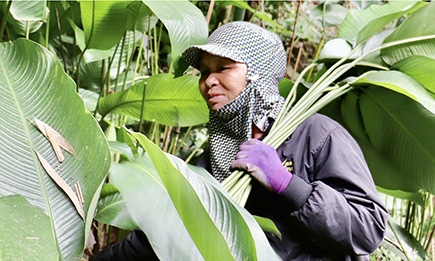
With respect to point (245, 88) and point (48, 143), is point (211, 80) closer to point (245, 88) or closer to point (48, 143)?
point (245, 88)

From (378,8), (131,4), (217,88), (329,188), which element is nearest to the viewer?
(329,188)

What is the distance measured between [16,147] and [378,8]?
1.24 metres

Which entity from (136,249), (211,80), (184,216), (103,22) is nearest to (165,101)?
(103,22)

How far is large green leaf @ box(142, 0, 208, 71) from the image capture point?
1193 millimetres

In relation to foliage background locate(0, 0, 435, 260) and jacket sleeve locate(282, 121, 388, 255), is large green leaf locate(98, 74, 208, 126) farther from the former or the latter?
jacket sleeve locate(282, 121, 388, 255)

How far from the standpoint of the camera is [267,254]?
729mm

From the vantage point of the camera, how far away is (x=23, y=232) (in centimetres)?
59

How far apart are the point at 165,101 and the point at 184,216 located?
0.84 meters

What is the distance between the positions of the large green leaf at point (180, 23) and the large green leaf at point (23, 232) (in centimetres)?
62

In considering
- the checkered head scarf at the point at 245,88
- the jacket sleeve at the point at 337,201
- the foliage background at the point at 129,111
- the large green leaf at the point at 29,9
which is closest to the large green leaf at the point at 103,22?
the foliage background at the point at 129,111

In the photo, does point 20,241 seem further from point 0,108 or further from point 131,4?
point 131,4

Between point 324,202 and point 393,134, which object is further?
point 393,134

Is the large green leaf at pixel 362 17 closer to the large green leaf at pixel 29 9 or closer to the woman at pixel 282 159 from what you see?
the woman at pixel 282 159

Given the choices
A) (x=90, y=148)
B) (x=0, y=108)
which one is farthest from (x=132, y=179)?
(x=0, y=108)
